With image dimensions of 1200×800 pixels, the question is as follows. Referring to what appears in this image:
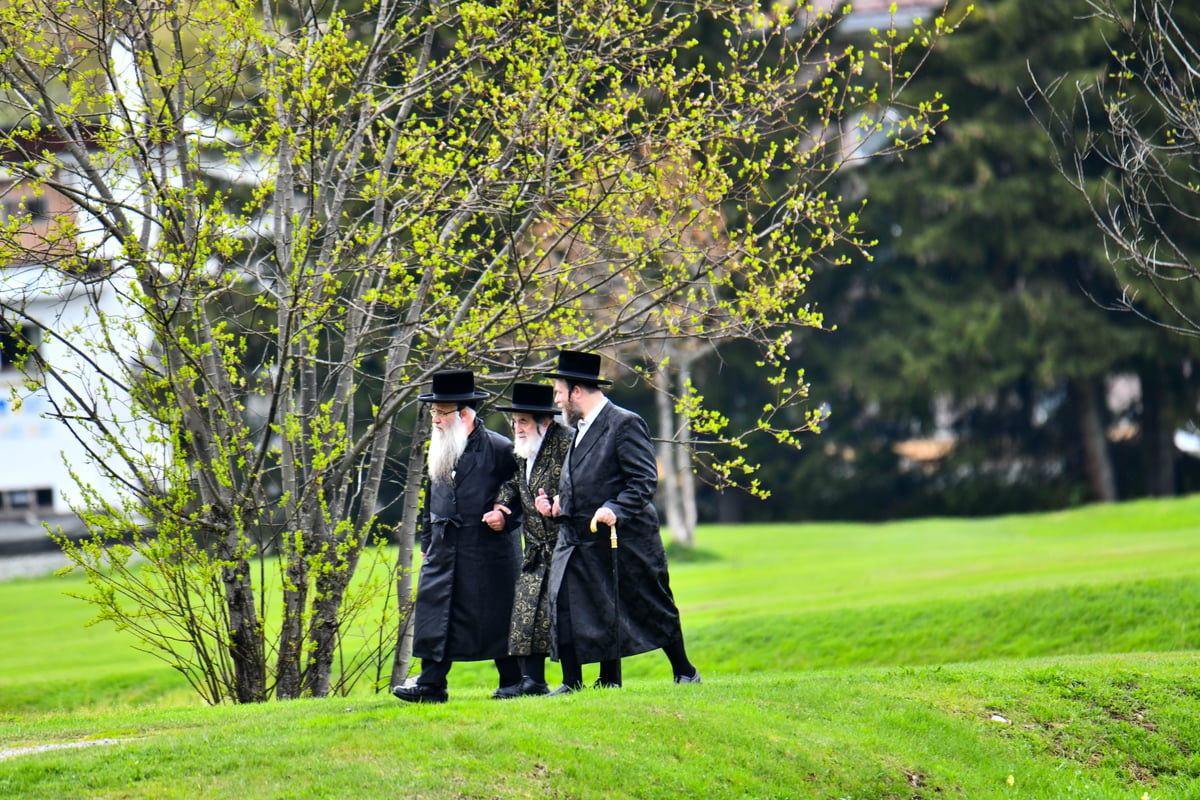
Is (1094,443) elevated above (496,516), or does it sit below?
above

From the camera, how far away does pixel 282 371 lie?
430 inches

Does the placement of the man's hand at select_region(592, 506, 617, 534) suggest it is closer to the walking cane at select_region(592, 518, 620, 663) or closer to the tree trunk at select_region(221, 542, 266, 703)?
the walking cane at select_region(592, 518, 620, 663)

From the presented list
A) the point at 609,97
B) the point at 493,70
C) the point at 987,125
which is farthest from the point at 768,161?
the point at 987,125

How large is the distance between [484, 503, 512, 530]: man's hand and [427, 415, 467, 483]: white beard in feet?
1.17

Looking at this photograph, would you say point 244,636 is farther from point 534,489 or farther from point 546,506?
point 546,506

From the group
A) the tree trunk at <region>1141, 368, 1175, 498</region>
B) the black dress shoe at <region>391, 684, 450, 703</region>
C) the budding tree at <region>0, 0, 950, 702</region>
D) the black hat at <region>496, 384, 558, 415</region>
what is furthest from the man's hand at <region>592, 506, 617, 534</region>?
the tree trunk at <region>1141, 368, 1175, 498</region>

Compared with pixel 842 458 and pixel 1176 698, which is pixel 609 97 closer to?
pixel 1176 698

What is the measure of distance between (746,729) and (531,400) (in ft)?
8.50

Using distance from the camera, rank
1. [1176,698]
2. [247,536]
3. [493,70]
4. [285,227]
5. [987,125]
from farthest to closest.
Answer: [987,125], [493,70], [285,227], [247,536], [1176,698]

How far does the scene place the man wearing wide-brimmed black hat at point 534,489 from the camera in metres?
9.54

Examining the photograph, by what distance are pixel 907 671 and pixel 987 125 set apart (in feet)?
87.4

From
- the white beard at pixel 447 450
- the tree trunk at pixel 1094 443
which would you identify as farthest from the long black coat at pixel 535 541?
the tree trunk at pixel 1094 443

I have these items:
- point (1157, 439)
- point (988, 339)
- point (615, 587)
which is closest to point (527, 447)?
point (615, 587)

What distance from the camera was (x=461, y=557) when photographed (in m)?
9.51
